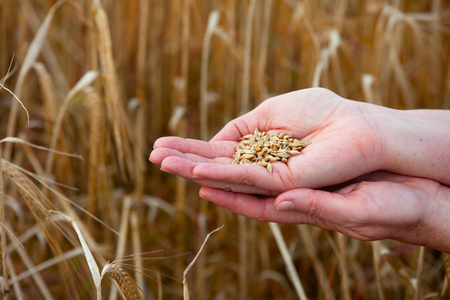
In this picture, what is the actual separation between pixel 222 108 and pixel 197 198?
16.9 inches

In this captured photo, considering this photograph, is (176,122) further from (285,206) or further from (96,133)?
(285,206)

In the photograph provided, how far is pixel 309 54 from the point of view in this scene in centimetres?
162

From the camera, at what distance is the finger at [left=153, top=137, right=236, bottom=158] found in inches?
41.5

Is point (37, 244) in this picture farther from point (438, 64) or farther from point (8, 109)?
point (438, 64)

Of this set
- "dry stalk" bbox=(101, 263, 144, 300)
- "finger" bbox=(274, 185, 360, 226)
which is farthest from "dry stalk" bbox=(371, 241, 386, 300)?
"dry stalk" bbox=(101, 263, 144, 300)

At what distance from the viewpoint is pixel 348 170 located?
1.02 metres

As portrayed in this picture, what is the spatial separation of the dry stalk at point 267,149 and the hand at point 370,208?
0.09 metres

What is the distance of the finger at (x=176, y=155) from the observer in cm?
99

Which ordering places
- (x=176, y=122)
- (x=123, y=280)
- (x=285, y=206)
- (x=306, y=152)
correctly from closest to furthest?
1. (x=123, y=280)
2. (x=285, y=206)
3. (x=306, y=152)
4. (x=176, y=122)

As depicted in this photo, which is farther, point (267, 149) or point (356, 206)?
point (267, 149)

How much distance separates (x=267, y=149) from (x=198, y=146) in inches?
6.4

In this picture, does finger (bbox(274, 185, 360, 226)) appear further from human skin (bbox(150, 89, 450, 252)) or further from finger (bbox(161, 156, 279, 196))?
finger (bbox(161, 156, 279, 196))

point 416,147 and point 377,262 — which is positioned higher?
point 416,147

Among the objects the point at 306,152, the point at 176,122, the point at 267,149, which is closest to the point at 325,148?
the point at 306,152
